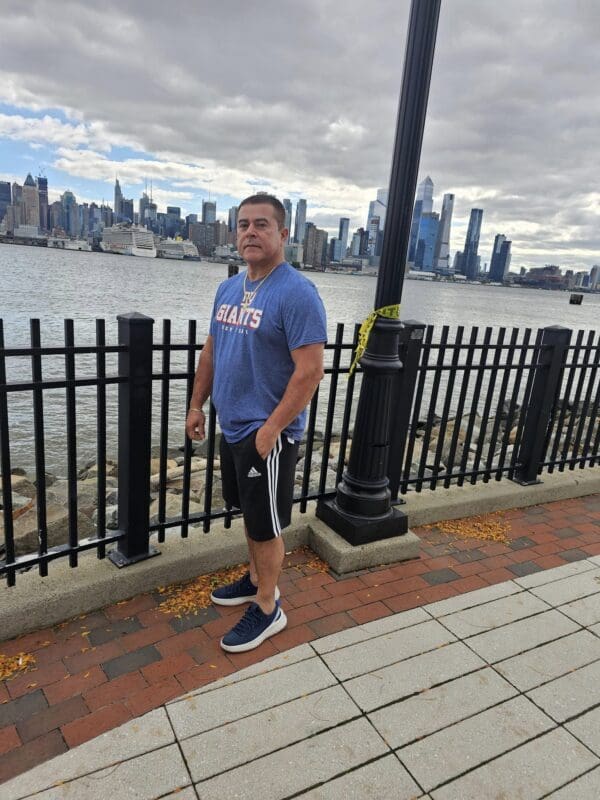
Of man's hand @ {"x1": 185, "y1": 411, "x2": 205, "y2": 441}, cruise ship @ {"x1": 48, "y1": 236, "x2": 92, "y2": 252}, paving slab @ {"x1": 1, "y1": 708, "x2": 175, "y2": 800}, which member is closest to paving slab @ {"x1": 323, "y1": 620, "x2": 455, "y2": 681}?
paving slab @ {"x1": 1, "y1": 708, "x2": 175, "y2": 800}

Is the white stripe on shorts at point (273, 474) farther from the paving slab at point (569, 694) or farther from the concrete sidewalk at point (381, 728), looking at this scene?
the paving slab at point (569, 694)

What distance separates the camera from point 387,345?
3.32 meters

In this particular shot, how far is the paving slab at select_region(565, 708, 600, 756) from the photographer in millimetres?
2164

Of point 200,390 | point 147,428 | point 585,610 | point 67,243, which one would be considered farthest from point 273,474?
point 67,243

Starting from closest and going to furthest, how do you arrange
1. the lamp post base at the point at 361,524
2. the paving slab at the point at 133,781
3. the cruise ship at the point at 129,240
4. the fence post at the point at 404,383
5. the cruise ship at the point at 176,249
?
the paving slab at the point at 133,781 < the lamp post base at the point at 361,524 < the fence post at the point at 404,383 < the cruise ship at the point at 129,240 < the cruise ship at the point at 176,249

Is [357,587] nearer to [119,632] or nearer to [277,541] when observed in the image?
[277,541]

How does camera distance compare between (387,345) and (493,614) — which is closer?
(493,614)

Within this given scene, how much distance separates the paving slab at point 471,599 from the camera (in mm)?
3000

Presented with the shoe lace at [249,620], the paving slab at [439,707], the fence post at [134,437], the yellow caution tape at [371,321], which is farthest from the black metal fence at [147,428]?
the paving slab at [439,707]

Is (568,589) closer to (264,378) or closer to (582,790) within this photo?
(582,790)

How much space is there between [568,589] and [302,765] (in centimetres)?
206

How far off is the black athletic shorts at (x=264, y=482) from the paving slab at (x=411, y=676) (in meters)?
0.78

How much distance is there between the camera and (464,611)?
300 cm

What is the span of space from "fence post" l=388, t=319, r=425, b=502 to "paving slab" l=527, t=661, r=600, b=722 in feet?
5.59
